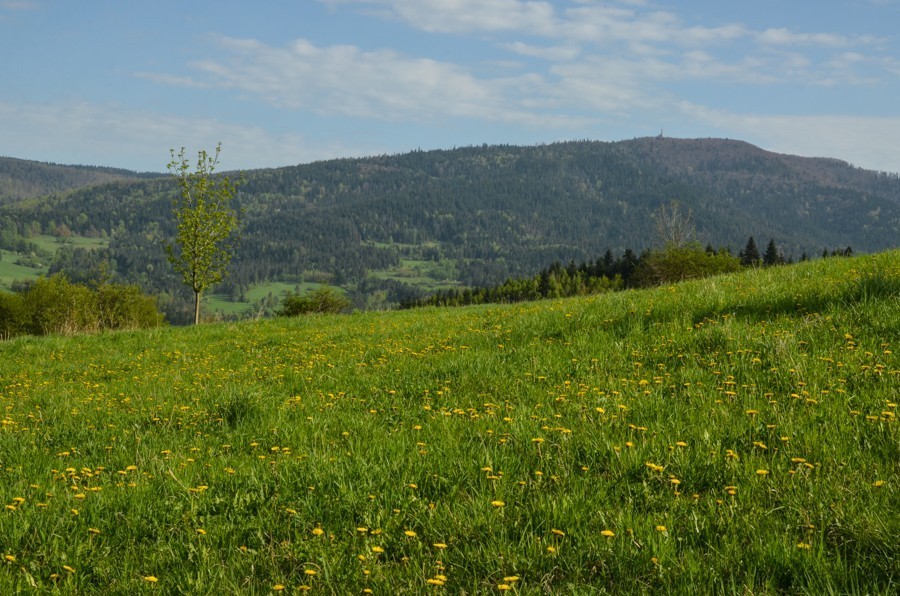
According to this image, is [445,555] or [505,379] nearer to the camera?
[445,555]

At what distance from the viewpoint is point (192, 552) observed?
3691 mm

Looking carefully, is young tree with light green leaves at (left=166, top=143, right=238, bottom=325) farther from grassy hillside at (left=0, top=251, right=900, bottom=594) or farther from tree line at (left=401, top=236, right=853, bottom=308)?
tree line at (left=401, top=236, right=853, bottom=308)

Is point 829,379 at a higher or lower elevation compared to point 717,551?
higher

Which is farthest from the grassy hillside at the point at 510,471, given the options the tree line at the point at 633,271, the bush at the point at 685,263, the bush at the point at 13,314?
the bush at the point at 13,314

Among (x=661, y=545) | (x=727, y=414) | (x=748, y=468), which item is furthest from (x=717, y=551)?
(x=727, y=414)

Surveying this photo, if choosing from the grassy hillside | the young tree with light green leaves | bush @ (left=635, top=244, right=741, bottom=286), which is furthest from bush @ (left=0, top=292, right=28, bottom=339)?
the grassy hillside

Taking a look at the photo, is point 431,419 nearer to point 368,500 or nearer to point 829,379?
point 368,500

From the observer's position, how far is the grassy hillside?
3256 mm

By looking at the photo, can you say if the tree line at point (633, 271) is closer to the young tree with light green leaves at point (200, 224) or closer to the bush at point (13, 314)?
the young tree with light green leaves at point (200, 224)

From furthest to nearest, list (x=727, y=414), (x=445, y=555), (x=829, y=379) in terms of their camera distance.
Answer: (x=829, y=379) → (x=727, y=414) → (x=445, y=555)

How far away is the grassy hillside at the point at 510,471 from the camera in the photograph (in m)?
3.26

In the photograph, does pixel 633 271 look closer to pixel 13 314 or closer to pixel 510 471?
pixel 13 314

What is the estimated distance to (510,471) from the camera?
177 inches

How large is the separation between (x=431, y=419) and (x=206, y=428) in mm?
2645
